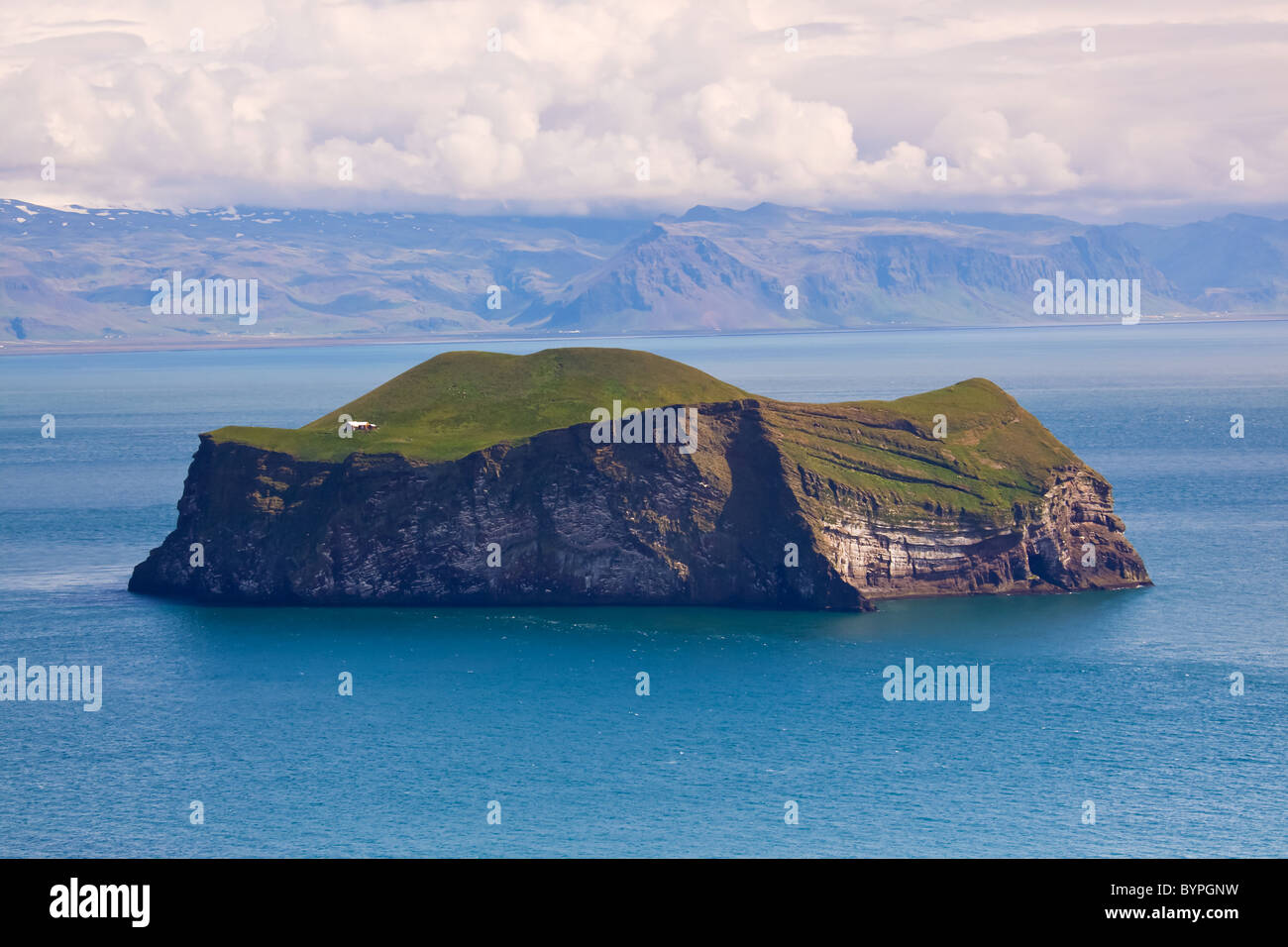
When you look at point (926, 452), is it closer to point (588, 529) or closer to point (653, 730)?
point (588, 529)

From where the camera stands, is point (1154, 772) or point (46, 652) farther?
point (46, 652)

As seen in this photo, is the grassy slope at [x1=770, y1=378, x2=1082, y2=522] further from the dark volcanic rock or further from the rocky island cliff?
the dark volcanic rock

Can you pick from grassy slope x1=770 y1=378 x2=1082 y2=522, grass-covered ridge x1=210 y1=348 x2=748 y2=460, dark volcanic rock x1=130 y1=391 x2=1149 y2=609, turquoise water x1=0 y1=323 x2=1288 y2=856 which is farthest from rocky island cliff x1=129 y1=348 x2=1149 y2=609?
turquoise water x1=0 y1=323 x2=1288 y2=856

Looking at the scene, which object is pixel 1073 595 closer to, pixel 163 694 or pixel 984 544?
pixel 984 544

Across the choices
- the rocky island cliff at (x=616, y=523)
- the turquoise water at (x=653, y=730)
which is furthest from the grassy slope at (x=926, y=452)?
the turquoise water at (x=653, y=730)

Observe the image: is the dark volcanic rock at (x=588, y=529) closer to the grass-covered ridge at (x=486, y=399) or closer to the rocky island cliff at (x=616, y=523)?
the rocky island cliff at (x=616, y=523)

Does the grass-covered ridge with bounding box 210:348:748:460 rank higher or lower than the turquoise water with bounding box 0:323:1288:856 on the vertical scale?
higher

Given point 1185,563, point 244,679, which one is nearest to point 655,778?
point 244,679
